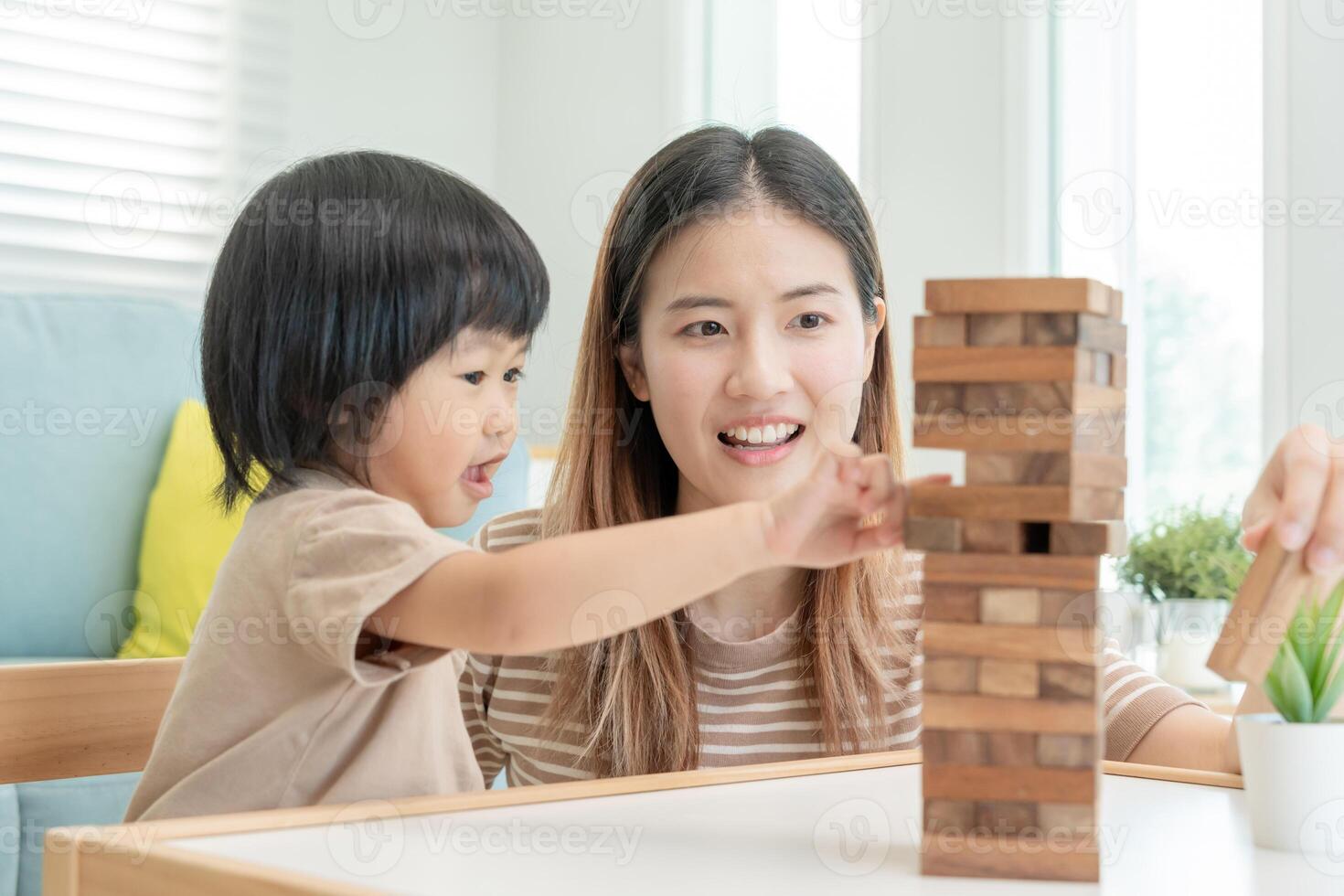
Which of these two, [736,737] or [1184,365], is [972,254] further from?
[736,737]

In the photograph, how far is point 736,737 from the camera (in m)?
1.14

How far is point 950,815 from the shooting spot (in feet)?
1.86

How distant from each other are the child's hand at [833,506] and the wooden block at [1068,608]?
7 centimetres

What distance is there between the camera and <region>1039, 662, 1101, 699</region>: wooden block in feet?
1.83

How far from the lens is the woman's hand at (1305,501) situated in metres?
0.61

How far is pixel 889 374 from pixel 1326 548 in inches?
28.1

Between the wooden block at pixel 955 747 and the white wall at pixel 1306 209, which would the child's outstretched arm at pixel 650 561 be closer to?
the wooden block at pixel 955 747

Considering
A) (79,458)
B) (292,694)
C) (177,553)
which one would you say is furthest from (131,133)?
(292,694)

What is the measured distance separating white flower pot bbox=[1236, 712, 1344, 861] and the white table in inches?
0.7

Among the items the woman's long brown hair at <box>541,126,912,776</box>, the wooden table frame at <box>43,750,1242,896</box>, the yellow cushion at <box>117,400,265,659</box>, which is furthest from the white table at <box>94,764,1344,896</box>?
the yellow cushion at <box>117,400,265,659</box>

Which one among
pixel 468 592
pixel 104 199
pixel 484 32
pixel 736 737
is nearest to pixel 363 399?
pixel 468 592

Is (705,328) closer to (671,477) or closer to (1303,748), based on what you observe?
(671,477)

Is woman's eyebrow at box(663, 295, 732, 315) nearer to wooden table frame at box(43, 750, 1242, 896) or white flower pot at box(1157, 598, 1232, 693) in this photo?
wooden table frame at box(43, 750, 1242, 896)

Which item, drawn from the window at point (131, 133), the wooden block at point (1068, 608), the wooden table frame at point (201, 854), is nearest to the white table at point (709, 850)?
the wooden table frame at point (201, 854)
